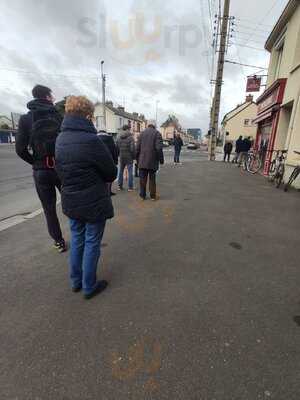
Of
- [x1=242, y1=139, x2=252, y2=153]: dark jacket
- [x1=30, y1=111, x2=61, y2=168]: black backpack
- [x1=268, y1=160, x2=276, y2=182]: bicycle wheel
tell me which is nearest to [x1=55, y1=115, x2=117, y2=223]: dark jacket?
[x1=30, y1=111, x2=61, y2=168]: black backpack

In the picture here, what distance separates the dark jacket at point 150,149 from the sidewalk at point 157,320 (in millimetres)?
2102

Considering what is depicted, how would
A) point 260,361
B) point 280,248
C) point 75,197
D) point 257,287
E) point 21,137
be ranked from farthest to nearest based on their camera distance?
point 280,248 < point 21,137 < point 257,287 < point 75,197 < point 260,361

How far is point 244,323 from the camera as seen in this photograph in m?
2.11

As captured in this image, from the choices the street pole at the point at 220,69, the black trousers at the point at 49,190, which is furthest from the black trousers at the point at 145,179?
the street pole at the point at 220,69

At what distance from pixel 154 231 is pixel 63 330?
2.36 m

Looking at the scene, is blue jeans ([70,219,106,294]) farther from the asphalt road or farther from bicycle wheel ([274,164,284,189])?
bicycle wheel ([274,164,284,189])

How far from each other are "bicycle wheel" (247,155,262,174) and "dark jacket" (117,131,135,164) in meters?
8.48

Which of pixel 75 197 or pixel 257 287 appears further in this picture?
pixel 257 287

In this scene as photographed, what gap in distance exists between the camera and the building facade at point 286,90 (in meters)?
8.46

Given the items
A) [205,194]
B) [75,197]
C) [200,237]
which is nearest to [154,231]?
[200,237]

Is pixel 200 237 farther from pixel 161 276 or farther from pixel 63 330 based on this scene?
pixel 63 330

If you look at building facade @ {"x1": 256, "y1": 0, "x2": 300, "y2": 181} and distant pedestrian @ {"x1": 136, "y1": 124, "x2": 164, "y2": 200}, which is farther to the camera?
building facade @ {"x1": 256, "y1": 0, "x2": 300, "y2": 181}

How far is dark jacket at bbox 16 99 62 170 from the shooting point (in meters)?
2.83

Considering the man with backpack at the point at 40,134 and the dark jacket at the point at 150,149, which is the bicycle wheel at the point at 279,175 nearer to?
the dark jacket at the point at 150,149
